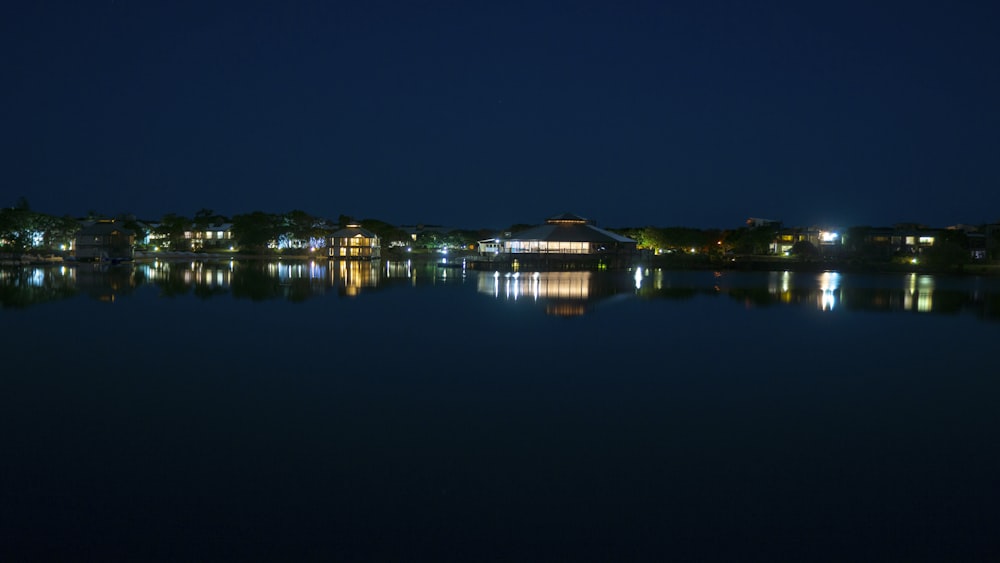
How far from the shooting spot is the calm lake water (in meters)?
4.82

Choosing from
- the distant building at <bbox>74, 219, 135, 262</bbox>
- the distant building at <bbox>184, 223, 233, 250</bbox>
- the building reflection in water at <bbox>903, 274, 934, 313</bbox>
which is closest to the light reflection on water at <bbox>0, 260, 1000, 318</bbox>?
the building reflection in water at <bbox>903, 274, 934, 313</bbox>

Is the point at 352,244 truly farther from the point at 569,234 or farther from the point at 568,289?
the point at 568,289

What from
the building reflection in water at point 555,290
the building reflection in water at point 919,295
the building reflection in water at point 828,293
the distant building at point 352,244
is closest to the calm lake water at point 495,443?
the building reflection in water at point 555,290

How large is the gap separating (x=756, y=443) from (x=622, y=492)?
1.99m

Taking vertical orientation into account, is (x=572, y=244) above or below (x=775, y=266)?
above

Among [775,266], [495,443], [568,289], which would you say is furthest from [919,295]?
[495,443]

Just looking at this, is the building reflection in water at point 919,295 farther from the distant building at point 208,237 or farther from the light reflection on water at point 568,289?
the distant building at point 208,237

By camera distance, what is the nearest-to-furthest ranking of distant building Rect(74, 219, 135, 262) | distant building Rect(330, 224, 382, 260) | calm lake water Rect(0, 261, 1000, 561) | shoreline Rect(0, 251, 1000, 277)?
1. calm lake water Rect(0, 261, 1000, 561)
2. shoreline Rect(0, 251, 1000, 277)
3. distant building Rect(74, 219, 135, 262)
4. distant building Rect(330, 224, 382, 260)

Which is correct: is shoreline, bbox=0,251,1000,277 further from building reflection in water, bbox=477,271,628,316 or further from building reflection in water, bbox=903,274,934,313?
building reflection in water, bbox=477,271,628,316

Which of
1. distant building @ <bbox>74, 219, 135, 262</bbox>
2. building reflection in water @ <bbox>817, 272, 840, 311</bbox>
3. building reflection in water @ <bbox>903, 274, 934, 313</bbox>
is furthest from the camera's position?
distant building @ <bbox>74, 219, 135, 262</bbox>

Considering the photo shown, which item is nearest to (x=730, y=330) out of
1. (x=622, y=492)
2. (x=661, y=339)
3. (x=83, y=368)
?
(x=661, y=339)

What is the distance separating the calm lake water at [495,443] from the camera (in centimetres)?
482

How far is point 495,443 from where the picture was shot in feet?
22.4

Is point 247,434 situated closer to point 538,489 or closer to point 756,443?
point 538,489
